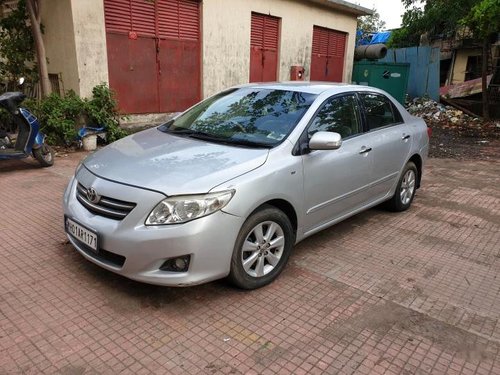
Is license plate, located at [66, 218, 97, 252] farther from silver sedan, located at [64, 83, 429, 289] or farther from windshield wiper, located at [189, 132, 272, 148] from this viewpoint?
windshield wiper, located at [189, 132, 272, 148]

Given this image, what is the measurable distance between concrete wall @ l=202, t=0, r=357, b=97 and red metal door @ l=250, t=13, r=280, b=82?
185mm

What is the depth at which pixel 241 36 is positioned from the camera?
11.4 metres

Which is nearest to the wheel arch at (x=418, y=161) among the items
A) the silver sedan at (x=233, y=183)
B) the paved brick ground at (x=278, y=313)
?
the silver sedan at (x=233, y=183)

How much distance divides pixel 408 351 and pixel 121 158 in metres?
2.44

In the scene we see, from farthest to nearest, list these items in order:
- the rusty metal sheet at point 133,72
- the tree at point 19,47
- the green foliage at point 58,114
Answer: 1. the rusty metal sheet at point 133,72
2. the tree at point 19,47
3. the green foliage at point 58,114

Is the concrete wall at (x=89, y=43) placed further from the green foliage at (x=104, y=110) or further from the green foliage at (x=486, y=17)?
the green foliage at (x=486, y=17)

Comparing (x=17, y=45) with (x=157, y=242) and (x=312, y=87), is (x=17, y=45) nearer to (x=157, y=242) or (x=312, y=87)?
(x=312, y=87)

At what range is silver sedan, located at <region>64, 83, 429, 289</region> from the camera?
2.83 metres

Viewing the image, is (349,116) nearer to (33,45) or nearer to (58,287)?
(58,287)

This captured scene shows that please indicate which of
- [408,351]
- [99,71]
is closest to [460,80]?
[99,71]

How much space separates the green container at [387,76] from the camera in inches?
595

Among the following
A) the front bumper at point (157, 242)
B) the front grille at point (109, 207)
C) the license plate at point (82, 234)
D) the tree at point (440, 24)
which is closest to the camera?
the front bumper at point (157, 242)

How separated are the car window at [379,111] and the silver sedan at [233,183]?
2cm

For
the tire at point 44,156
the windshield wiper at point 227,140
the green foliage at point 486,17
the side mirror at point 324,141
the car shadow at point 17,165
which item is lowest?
the car shadow at point 17,165
